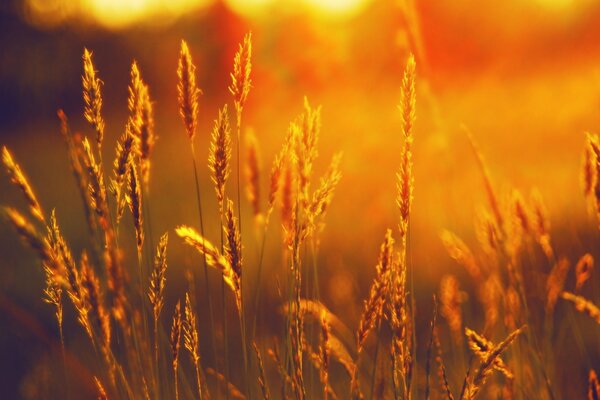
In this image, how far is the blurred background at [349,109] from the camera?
357cm

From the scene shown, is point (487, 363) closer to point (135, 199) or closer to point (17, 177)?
point (135, 199)

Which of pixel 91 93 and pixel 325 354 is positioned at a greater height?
pixel 91 93

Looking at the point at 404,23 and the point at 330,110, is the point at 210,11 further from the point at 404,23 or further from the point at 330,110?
the point at 404,23

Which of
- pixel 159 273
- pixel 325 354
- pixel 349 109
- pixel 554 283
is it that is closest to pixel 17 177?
pixel 159 273

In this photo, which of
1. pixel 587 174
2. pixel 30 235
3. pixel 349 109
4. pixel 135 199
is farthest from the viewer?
pixel 349 109

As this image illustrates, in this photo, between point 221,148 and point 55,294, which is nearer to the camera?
point 221,148

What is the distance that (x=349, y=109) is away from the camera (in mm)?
8094

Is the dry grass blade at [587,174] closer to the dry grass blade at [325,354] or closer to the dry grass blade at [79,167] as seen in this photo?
the dry grass blade at [325,354]

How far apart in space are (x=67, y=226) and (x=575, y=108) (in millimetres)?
7196

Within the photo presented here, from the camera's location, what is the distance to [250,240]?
809 centimetres

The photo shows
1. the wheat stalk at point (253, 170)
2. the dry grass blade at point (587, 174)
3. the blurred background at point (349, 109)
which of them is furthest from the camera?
the blurred background at point (349, 109)

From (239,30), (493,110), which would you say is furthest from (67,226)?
(239,30)

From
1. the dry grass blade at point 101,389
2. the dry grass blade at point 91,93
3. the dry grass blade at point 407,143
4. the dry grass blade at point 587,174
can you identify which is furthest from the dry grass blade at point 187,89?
the dry grass blade at point 587,174

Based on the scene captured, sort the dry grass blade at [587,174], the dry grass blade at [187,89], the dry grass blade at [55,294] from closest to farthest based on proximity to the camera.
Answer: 1. the dry grass blade at [187,89]
2. the dry grass blade at [55,294]
3. the dry grass blade at [587,174]
